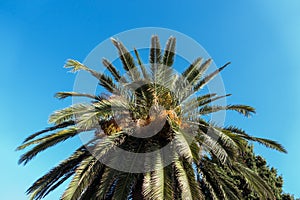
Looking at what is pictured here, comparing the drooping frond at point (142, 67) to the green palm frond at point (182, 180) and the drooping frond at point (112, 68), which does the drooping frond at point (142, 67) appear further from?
the green palm frond at point (182, 180)

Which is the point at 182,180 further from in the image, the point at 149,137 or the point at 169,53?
the point at 169,53

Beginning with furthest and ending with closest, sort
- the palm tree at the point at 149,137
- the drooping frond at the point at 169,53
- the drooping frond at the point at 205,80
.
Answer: the drooping frond at the point at 205,80 → the drooping frond at the point at 169,53 → the palm tree at the point at 149,137

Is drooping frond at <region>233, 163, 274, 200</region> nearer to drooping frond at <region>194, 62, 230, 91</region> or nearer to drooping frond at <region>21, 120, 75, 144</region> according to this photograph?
drooping frond at <region>194, 62, 230, 91</region>

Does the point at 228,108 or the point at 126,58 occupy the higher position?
the point at 126,58

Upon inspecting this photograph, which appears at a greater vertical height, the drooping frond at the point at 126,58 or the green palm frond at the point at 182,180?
the drooping frond at the point at 126,58

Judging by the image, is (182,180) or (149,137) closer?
(182,180)

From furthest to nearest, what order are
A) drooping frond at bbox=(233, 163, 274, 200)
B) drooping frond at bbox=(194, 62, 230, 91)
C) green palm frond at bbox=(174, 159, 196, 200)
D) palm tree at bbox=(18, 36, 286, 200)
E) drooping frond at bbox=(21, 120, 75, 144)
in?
drooping frond at bbox=(21, 120, 75, 144)
drooping frond at bbox=(194, 62, 230, 91)
drooping frond at bbox=(233, 163, 274, 200)
palm tree at bbox=(18, 36, 286, 200)
green palm frond at bbox=(174, 159, 196, 200)

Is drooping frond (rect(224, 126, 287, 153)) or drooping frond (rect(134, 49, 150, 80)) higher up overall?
drooping frond (rect(134, 49, 150, 80))

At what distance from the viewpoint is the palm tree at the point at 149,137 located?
9008 millimetres

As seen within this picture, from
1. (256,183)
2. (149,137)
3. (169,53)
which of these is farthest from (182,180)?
(169,53)

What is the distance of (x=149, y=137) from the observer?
9922 mm

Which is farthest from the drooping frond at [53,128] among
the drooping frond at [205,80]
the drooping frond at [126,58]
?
the drooping frond at [205,80]

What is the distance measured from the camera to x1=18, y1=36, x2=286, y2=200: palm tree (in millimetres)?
9008

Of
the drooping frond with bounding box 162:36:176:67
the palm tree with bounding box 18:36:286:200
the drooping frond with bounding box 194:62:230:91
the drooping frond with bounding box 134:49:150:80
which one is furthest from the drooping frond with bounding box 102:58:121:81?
the drooping frond with bounding box 194:62:230:91
